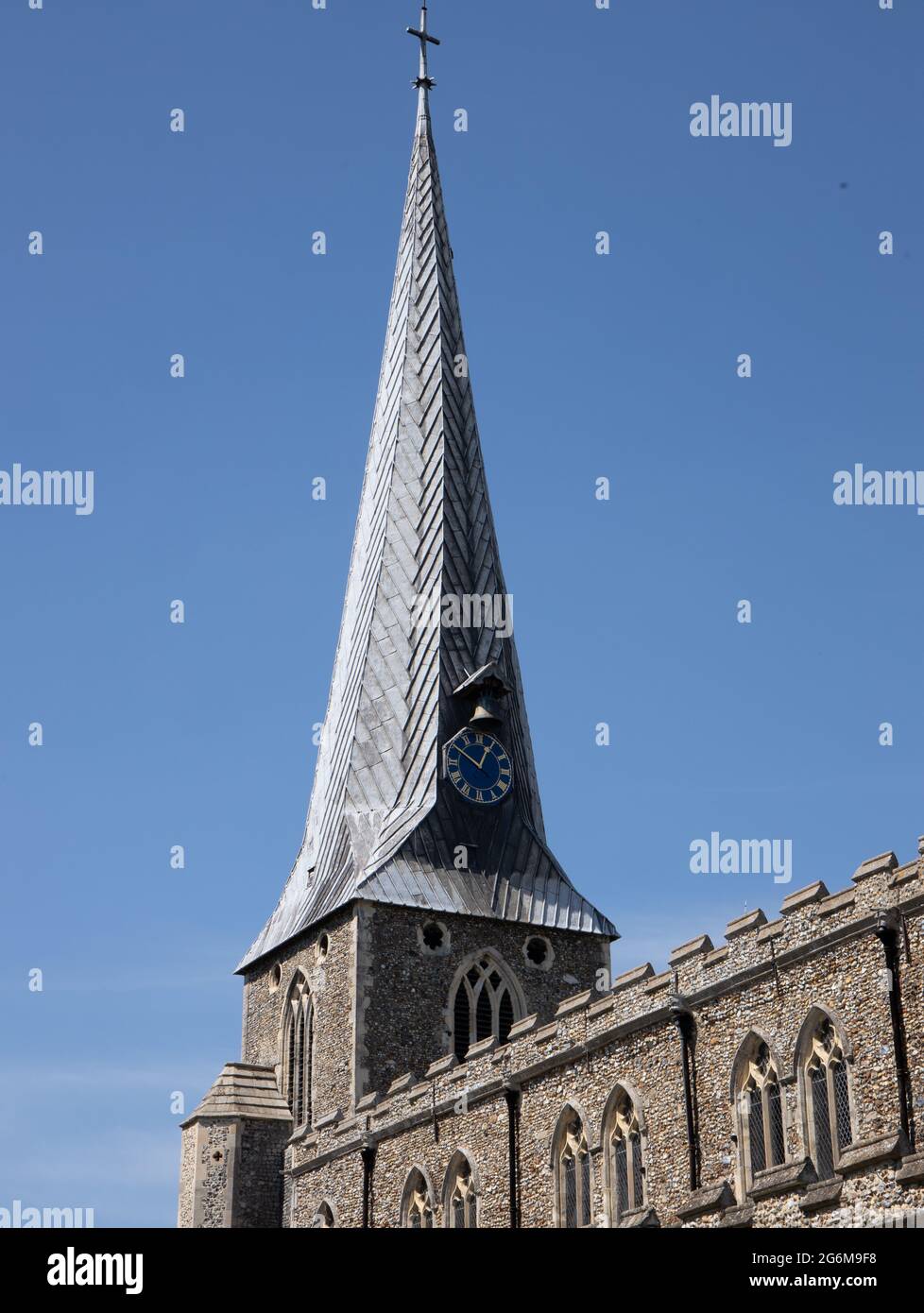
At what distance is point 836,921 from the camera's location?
31.2 metres

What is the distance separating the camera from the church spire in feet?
181

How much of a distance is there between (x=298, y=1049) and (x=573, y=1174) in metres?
16.7

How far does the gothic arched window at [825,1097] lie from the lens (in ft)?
100

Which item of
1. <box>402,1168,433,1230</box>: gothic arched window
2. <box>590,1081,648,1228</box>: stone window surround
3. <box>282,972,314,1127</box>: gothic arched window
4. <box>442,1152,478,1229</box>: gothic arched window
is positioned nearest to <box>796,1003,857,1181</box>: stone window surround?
<box>590,1081,648,1228</box>: stone window surround

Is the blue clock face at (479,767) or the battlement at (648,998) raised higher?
the blue clock face at (479,767)

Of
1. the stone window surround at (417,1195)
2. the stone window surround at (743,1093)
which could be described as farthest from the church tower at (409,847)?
the stone window surround at (743,1093)

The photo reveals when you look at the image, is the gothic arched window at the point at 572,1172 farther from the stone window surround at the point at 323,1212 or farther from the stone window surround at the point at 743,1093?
the stone window surround at the point at 323,1212

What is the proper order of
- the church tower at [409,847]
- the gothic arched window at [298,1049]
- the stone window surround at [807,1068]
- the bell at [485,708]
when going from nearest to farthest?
the stone window surround at [807,1068]
the church tower at [409,847]
the gothic arched window at [298,1049]
the bell at [485,708]

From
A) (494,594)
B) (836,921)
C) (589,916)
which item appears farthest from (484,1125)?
(494,594)

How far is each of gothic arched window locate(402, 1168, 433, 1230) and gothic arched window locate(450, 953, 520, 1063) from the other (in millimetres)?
8133

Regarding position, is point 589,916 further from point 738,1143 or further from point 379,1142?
point 738,1143

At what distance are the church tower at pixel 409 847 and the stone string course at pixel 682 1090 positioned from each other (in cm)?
223

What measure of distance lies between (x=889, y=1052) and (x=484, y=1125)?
→ 517 inches
